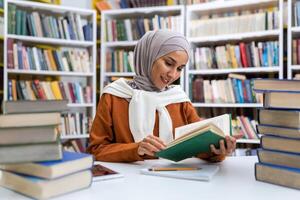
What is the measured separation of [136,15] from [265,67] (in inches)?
63.3

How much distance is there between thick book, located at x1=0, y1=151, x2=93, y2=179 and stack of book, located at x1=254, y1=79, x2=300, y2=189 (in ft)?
1.60

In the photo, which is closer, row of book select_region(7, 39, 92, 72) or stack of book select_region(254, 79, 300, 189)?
stack of book select_region(254, 79, 300, 189)

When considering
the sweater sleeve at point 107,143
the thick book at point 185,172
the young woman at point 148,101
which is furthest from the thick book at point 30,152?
the young woman at point 148,101

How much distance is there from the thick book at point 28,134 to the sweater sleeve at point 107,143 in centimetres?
49

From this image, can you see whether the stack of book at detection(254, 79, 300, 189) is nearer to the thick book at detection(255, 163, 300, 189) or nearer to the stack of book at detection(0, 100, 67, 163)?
the thick book at detection(255, 163, 300, 189)

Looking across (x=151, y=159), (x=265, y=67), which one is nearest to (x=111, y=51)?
(x=265, y=67)

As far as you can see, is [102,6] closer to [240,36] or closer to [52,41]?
[52,41]

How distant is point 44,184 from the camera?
0.75 m

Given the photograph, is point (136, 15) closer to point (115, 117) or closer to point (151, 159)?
point (115, 117)

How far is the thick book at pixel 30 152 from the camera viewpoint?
75 cm

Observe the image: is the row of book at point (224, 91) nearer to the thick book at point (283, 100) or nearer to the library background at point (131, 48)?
the library background at point (131, 48)

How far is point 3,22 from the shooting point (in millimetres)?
3387

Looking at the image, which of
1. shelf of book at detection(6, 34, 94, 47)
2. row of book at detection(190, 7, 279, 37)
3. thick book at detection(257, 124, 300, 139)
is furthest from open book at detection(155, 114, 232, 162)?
shelf of book at detection(6, 34, 94, 47)

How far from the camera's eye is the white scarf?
157cm
